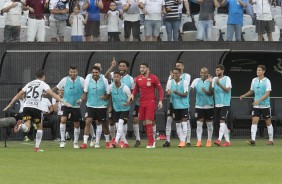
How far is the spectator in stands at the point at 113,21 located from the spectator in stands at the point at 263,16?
14.9ft

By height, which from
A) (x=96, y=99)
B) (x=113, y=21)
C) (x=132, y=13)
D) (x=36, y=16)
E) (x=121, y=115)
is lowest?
(x=121, y=115)

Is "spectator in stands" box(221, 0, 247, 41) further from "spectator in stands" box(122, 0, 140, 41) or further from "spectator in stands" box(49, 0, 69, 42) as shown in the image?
"spectator in stands" box(49, 0, 69, 42)

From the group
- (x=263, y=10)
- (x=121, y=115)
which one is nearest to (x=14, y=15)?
(x=121, y=115)

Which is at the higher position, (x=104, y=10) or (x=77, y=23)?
(x=104, y=10)

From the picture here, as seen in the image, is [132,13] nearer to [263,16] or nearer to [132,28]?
[132,28]

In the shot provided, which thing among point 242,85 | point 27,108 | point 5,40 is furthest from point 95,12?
point 27,108

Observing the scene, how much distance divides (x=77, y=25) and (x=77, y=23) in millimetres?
255

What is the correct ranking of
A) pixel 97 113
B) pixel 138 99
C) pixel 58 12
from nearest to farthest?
pixel 97 113
pixel 138 99
pixel 58 12

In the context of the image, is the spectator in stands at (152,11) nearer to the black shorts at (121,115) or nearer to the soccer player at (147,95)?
the black shorts at (121,115)

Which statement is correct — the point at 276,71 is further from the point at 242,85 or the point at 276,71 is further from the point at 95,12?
the point at 95,12

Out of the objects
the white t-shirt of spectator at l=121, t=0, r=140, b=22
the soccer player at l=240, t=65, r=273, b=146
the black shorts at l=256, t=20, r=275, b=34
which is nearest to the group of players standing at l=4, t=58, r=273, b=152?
the soccer player at l=240, t=65, r=273, b=146

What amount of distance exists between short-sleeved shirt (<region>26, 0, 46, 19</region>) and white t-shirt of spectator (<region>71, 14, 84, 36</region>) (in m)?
1.10

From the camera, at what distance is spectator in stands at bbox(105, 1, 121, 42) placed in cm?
3312

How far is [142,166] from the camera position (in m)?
19.5
